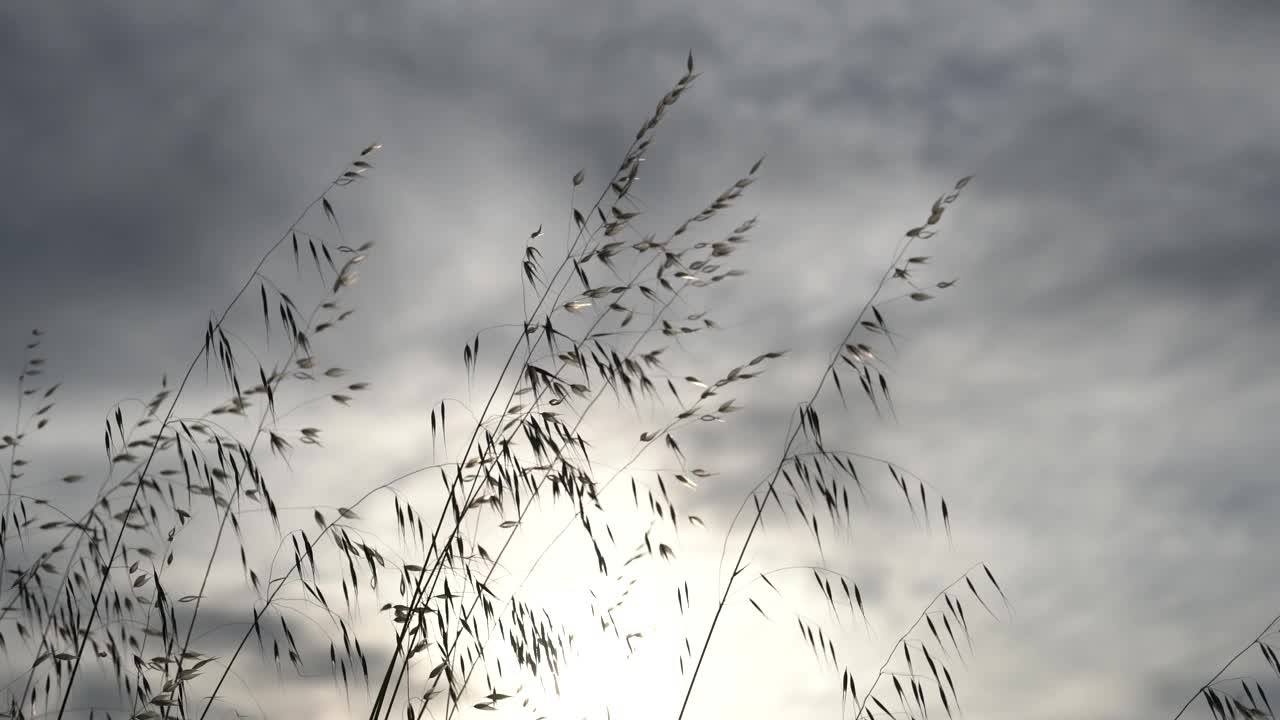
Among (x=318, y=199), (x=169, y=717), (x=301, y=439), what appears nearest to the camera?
(x=169, y=717)

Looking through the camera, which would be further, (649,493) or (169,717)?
(649,493)

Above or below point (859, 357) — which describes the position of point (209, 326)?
above

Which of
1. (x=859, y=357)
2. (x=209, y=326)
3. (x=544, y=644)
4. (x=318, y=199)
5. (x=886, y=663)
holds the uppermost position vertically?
(x=318, y=199)

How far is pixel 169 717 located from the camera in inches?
120

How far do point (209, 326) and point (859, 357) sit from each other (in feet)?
6.94

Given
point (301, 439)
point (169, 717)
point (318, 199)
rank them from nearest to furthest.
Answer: point (169, 717), point (301, 439), point (318, 199)

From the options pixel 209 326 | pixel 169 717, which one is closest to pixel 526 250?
pixel 209 326

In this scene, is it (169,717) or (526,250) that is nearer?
(169,717)

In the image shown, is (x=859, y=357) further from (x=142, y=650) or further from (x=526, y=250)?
(x=142, y=650)

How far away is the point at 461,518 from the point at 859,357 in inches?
53.2

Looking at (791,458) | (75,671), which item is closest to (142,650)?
(75,671)

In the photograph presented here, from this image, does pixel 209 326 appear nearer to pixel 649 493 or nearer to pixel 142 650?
pixel 142 650

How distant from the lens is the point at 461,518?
3.15m

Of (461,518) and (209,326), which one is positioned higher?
(209,326)
